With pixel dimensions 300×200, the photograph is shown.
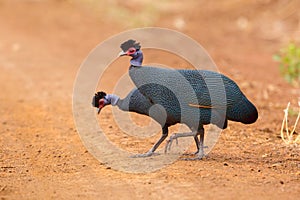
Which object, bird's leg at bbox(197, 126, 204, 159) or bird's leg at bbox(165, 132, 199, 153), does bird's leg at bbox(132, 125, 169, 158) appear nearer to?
bird's leg at bbox(165, 132, 199, 153)

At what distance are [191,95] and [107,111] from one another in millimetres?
2908

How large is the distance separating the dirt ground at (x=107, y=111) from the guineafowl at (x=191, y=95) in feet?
1.39

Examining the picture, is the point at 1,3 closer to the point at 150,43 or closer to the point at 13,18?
the point at 13,18

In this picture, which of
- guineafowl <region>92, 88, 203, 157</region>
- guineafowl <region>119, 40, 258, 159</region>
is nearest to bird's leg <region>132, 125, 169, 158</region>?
guineafowl <region>92, 88, 203, 157</region>

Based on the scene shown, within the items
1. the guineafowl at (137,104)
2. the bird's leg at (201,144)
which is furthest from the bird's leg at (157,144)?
the bird's leg at (201,144)

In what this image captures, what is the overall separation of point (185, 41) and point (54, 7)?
688 cm

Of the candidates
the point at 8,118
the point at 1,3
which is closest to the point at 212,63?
the point at 8,118

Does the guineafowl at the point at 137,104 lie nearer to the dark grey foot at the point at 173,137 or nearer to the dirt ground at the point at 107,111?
the dark grey foot at the point at 173,137

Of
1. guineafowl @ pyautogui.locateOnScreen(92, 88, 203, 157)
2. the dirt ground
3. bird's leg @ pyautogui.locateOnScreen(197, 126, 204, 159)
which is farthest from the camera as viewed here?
bird's leg @ pyautogui.locateOnScreen(197, 126, 204, 159)

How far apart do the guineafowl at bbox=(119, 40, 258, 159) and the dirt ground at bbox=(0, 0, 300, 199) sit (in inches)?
16.7

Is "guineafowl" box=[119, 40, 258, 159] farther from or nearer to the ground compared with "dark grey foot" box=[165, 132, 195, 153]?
farther from the ground

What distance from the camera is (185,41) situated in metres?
12.8

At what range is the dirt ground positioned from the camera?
16.4 ft

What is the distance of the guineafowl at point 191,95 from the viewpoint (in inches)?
218
